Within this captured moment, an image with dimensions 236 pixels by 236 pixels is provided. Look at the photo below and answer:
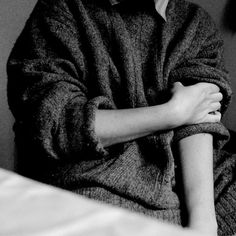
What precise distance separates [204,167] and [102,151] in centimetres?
25

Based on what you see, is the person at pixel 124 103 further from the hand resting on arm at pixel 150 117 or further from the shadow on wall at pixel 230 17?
the shadow on wall at pixel 230 17

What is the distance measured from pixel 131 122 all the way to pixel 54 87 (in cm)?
17

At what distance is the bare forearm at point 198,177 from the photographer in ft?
2.64

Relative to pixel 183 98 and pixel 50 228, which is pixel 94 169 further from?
pixel 50 228

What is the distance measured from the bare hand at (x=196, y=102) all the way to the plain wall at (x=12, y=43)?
444 mm

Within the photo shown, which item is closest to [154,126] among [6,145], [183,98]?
[183,98]

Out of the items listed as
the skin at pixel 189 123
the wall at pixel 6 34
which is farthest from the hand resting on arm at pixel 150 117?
the wall at pixel 6 34

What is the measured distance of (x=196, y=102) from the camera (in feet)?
2.85

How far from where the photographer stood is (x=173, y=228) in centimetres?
33

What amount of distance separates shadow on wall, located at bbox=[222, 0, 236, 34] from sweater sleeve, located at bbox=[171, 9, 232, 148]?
354mm

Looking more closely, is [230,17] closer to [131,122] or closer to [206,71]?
[206,71]

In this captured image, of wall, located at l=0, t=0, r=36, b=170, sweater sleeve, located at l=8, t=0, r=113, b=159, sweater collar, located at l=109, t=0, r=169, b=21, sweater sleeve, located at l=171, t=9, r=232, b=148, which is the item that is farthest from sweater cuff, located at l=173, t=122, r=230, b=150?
wall, located at l=0, t=0, r=36, b=170

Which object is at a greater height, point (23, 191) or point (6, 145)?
point (23, 191)

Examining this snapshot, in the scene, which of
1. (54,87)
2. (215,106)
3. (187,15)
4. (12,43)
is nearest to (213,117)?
(215,106)
